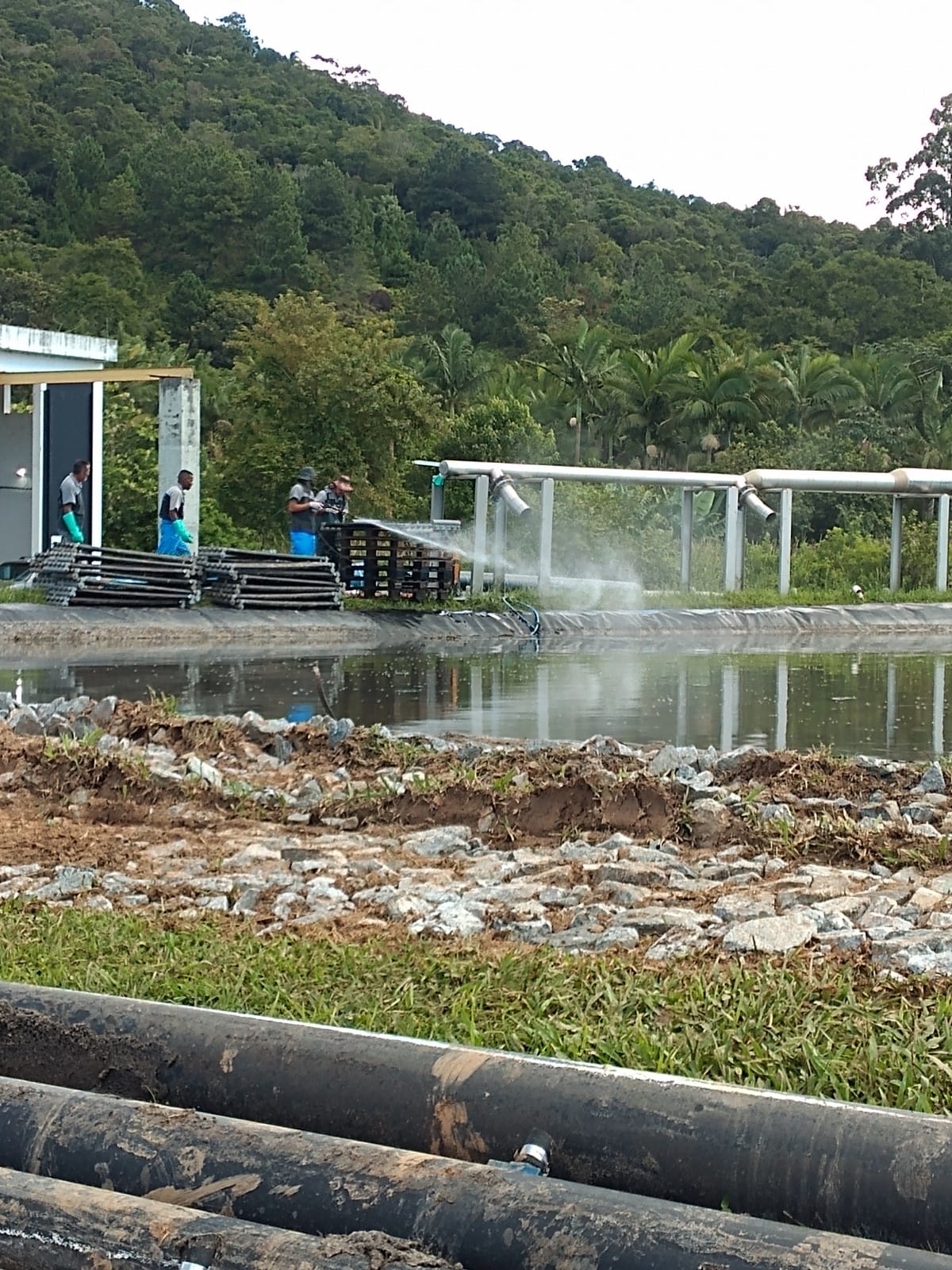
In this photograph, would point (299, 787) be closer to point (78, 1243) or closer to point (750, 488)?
point (78, 1243)

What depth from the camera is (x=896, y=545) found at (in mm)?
33094

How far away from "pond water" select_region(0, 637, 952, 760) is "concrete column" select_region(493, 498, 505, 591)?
5.30 m

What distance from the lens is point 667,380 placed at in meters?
54.3

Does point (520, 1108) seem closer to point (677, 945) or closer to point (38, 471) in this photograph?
point (677, 945)

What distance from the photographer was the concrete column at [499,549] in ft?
95.7

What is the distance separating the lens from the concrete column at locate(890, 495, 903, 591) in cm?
3305

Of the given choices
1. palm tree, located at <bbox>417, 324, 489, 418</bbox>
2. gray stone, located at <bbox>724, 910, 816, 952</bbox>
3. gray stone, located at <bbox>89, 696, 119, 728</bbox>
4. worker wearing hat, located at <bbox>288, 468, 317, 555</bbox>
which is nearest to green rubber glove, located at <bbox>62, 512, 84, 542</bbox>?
worker wearing hat, located at <bbox>288, 468, 317, 555</bbox>

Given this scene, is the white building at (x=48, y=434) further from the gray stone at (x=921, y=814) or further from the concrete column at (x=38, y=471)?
the gray stone at (x=921, y=814)

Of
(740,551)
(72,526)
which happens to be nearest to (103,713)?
(72,526)

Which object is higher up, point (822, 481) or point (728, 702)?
point (822, 481)

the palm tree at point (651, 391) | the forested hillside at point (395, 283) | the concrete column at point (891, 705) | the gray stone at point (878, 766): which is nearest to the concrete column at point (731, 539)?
the forested hillside at point (395, 283)

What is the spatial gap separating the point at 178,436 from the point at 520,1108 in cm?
2416

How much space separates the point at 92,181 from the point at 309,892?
3156 inches

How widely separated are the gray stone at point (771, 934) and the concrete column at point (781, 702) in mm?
6922
